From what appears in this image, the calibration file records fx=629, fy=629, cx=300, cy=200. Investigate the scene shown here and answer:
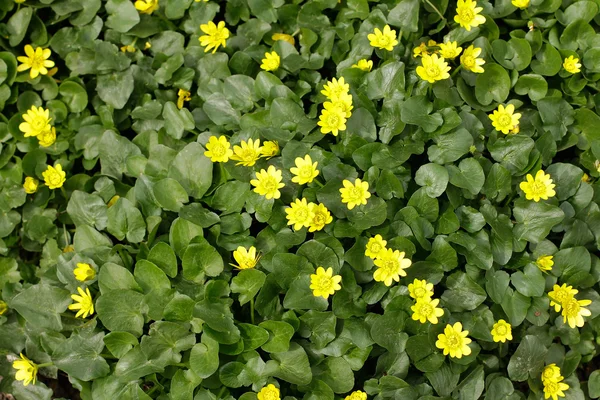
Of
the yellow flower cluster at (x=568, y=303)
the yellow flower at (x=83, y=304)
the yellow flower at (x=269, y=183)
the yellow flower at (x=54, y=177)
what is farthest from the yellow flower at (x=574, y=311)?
the yellow flower at (x=54, y=177)

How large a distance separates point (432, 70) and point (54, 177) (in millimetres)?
1888

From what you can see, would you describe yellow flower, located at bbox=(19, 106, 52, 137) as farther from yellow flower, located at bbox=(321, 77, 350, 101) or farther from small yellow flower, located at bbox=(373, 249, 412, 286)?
small yellow flower, located at bbox=(373, 249, 412, 286)

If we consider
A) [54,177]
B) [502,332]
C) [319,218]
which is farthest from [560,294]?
[54,177]

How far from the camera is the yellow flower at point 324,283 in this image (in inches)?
97.7

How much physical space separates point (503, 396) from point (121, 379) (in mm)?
1564

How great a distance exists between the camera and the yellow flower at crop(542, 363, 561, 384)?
262 cm

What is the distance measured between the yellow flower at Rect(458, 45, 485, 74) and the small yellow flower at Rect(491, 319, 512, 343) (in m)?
1.15

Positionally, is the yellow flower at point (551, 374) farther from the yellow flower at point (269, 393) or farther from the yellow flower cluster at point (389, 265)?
the yellow flower at point (269, 393)

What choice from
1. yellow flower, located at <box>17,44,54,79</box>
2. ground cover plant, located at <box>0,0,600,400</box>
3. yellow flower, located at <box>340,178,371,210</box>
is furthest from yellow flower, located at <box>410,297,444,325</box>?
yellow flower, located at <box>17,44,54,79</box>

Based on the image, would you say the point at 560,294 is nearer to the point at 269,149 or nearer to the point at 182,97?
the point at 269,149

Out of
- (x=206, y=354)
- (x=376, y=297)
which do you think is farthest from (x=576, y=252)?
(x=206, y=354)

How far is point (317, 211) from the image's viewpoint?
102 inches

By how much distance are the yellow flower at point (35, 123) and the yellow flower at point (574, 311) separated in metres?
2.58

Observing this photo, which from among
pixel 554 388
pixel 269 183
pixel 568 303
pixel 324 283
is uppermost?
pixel 269 183
